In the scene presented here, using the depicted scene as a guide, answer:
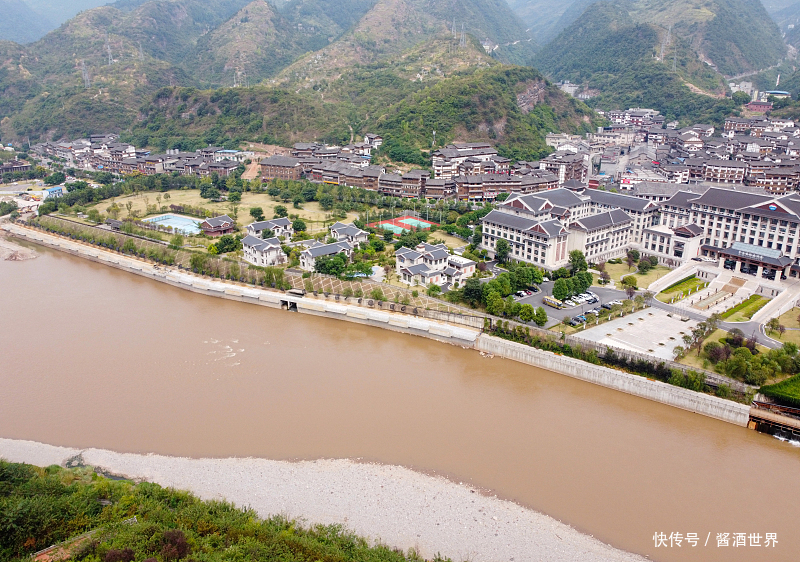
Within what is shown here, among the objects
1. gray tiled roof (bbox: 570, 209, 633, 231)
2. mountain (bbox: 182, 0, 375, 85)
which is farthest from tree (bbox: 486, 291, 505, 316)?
mountain (bbox: 182, 0, 375, 85)

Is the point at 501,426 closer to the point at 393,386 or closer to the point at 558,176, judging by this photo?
the point at 393,386

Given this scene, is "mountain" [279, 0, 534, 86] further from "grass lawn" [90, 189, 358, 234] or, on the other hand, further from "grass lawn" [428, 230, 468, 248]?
"grass lawn" [428, 230, 468, 248]

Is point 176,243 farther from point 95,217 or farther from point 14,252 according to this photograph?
point 14,252

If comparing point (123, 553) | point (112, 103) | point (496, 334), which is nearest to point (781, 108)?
point (496, 334)

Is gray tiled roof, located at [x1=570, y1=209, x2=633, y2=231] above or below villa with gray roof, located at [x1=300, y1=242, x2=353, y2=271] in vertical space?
above

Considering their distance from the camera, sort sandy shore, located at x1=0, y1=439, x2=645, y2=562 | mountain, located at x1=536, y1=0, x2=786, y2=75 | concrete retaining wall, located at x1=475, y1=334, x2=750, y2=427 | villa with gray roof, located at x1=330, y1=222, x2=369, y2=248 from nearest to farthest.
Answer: sandy shore, located at x1=0, y1=439, x2=645, y2=562 < concrete retaining wall, located at x1=475, y1=334, x2=750, y2=427 < villa with gray roof, located at x1=330, y1=222, x2=369, y2=248 < mountain, located at x1=536, y1=0, x2=786, y2=75

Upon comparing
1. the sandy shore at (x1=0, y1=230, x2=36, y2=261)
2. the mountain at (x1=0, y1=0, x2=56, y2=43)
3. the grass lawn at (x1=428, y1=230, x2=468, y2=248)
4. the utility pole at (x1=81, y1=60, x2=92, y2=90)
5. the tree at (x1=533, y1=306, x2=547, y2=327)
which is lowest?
the sandy shore at (x1=0, y1=230, x2=36, y2=261)
